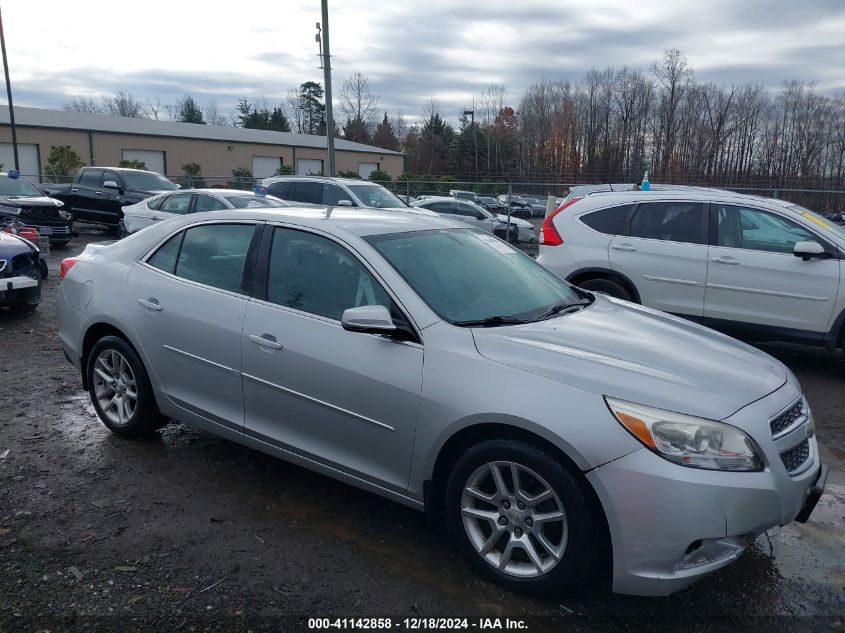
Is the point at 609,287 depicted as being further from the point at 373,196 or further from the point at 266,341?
the point at 373,196

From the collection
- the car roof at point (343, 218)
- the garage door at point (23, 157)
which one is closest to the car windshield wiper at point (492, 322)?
the car roof at point (343, 218)

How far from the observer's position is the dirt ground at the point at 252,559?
296cm

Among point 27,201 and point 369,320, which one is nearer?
point 369,320

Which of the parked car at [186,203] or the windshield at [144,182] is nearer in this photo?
the parked car at [186,203]

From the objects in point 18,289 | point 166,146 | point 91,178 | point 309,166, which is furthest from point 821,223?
point 309,166

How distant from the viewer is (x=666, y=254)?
286 inches

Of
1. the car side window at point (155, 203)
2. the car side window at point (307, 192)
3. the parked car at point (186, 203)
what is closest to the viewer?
the parked car at point (186, 203)

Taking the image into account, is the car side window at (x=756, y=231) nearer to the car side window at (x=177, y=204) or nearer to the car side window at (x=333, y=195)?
the car side window at (x=333, y=195)

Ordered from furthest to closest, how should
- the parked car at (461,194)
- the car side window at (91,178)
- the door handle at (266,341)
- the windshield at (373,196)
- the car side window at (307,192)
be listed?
the parked car at (461,194) < the car side window at (91,178) < the car side window at (307,192) < the windshield at (373,196) < the door handle at (266,341)

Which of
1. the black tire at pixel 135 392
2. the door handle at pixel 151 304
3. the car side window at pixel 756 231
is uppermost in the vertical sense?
the car side window at pixel 756 231

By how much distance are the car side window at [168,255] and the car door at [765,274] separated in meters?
5.21

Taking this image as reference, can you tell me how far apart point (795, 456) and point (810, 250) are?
13.7 feet

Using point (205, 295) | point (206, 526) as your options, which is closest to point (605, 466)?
point (206, 526)

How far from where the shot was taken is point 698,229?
7.22m
